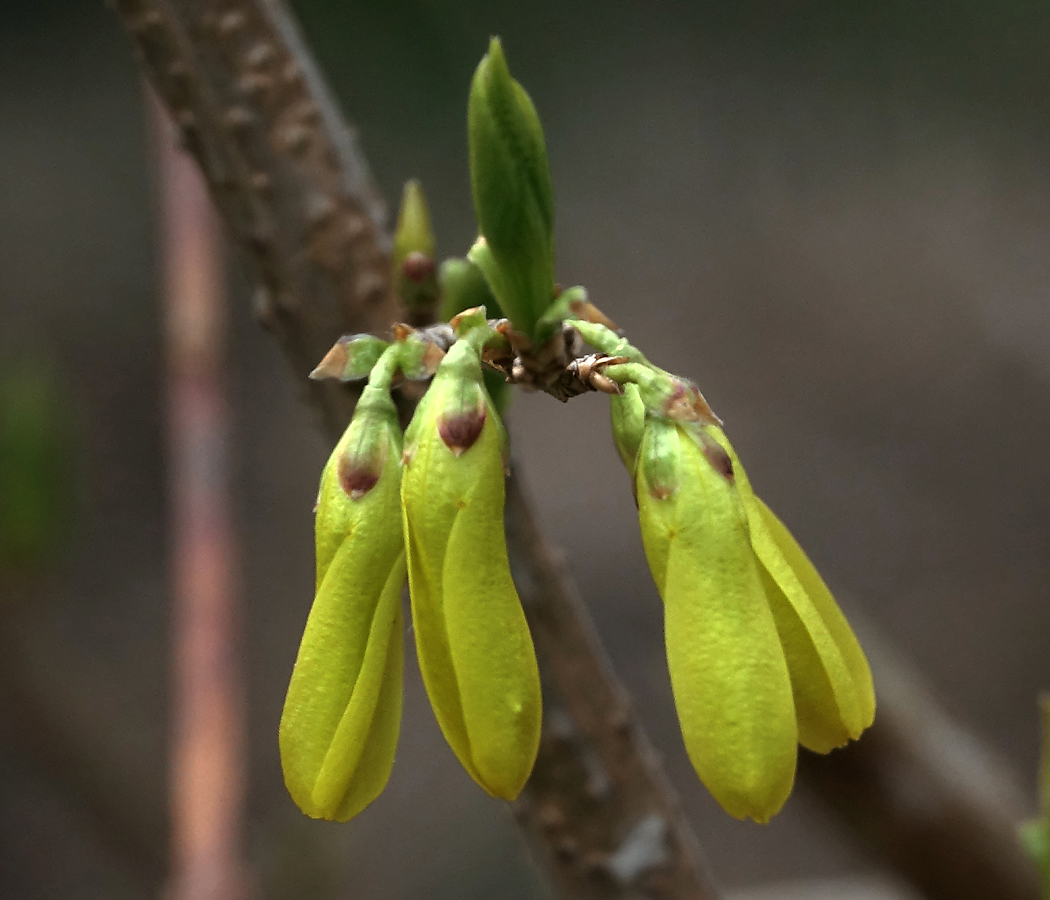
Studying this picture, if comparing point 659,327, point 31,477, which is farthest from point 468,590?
point 659,327

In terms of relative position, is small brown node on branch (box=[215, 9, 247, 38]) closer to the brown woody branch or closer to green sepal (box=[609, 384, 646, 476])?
the brown woody branch

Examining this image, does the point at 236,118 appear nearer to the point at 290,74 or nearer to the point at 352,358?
the point at 290,74

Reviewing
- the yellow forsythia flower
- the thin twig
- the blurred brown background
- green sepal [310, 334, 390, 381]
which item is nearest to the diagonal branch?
green sepal [310, 334, 390, 381]

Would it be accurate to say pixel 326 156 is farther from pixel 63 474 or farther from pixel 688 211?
pixel 688 211

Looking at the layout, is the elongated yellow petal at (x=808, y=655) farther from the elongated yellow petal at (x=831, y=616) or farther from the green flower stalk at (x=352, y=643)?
the green flower stalk at (x=352, y=643)

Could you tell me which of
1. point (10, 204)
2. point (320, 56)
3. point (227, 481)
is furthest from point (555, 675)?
point (10, 204)
